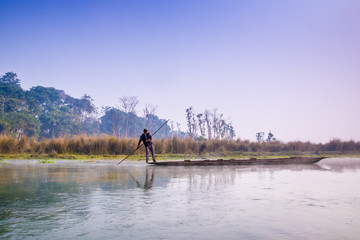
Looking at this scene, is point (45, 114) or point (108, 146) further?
point (45, 114)

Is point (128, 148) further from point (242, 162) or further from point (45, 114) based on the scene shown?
point (45, 114)

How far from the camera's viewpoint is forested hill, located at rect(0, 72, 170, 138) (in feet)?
159

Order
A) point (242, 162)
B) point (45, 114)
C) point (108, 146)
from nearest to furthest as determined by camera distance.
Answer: point (242, 162)
point (108, 146)
point (45, 114)

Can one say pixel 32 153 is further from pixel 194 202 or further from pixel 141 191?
pixel 194 202

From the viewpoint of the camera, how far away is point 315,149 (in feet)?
104

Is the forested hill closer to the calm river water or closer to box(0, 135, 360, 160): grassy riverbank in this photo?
box(0, 135, 360, 160): grassy riverbank

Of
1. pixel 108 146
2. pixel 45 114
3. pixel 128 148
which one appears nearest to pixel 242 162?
pixel 128 148

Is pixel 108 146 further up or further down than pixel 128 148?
further up

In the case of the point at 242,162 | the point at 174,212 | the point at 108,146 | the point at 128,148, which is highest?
the point at 108,146

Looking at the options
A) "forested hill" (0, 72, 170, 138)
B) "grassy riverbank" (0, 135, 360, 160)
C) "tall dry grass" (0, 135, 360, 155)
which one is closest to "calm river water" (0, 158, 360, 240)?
"grassy riverbank" (0, 135, 360, 160)

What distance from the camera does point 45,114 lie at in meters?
58.6

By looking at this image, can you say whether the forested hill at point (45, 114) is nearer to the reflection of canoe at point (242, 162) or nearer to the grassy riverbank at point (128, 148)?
the grassy riverbank at point (128, 148)

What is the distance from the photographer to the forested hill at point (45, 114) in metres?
48.5

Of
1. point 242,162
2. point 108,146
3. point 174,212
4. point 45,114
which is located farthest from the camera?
point 45,114
